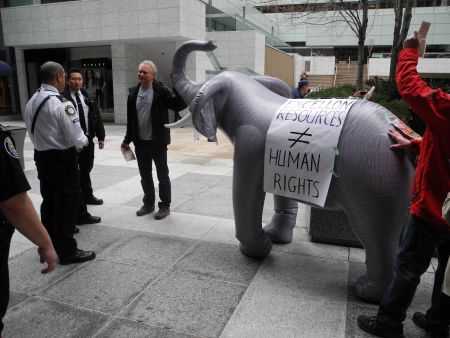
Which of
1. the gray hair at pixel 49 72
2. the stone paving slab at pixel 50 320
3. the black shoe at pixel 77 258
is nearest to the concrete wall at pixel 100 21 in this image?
the gray hair at pixel 49 72

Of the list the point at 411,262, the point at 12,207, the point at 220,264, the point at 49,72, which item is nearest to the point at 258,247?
the point at 220,264

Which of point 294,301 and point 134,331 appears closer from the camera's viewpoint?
point 134,331

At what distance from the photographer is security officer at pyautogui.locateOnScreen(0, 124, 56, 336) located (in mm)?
1714

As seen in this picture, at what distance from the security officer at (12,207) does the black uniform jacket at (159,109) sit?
294 cm

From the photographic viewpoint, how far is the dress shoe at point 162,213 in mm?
4789

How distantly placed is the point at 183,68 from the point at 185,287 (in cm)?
201

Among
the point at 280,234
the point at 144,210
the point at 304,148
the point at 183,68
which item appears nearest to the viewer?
the point at 304,148

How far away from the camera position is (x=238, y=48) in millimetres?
18312

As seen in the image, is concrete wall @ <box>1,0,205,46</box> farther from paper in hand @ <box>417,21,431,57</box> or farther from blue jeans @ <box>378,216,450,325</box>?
blue jeans @ <box>378,216,450,325</box>

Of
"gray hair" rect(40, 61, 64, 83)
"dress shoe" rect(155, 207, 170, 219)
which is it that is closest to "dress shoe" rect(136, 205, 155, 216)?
"dress shoe" rect(155, 207, 170, 219)

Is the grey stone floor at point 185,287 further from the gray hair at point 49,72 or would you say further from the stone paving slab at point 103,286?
the gray hair at point 49,72

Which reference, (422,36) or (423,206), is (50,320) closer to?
(423,206)

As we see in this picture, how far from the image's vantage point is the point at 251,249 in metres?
3.52

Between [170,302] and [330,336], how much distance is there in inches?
45.6
